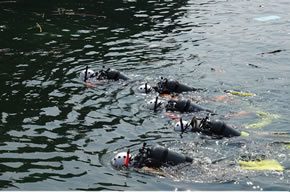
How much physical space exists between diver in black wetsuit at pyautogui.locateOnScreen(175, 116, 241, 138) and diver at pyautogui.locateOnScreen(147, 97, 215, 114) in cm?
145

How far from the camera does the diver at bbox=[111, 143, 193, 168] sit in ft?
48.4

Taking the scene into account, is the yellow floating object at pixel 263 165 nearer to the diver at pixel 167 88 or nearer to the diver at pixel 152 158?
the diver at pixel 152 158

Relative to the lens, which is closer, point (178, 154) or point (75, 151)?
point (178, 154)

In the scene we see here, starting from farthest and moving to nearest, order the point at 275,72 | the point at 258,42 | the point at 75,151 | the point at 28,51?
the point at 258,42 < the point at 28,51 < the point at 275,72 < the point at 75,151

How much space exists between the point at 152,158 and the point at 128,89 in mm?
8646

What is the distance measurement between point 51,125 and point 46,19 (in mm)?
21311

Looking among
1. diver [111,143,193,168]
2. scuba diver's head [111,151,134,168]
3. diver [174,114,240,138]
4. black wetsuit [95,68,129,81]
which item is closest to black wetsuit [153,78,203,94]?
black wetsuit [95,68,129,81]

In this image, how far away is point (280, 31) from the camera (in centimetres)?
3428

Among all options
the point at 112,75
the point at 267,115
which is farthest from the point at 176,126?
the point at 112,75

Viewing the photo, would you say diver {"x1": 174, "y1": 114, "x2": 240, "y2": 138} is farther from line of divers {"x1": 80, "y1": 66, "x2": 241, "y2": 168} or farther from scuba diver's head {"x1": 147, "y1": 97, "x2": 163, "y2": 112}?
scuba diver's head {"x1": 147, "y1": 97, "x2": 163, "y2": 112}

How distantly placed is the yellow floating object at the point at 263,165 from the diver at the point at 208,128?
205 centimetres

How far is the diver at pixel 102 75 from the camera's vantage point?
23.9 metres

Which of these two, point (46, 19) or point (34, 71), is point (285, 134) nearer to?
point (34, 71)

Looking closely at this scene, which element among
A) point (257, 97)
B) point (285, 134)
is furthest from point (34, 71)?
point (285, 134)
